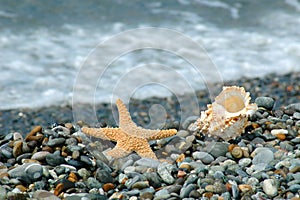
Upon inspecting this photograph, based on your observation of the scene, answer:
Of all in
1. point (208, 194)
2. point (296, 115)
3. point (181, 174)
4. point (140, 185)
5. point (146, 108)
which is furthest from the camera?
point (146, 108)

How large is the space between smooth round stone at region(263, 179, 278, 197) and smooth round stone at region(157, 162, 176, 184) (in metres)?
0.50

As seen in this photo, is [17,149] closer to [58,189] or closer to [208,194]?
[58,189]

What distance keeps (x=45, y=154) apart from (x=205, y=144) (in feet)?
3.26

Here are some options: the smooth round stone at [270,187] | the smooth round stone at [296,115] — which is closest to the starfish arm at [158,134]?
the smooth round stone at [270,187]

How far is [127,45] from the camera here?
A: 26.1 feet

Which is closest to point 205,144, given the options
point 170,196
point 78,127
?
point 170,196

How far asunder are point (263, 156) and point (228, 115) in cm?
37

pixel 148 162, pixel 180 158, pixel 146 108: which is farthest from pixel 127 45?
pixel 148 162

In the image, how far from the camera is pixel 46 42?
8.08 m

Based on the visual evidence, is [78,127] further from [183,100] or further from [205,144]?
[183,100]

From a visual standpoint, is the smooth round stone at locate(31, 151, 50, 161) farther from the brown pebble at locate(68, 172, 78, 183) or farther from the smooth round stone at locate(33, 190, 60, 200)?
the smooth round stone at locate(33, 190, 60, 200)

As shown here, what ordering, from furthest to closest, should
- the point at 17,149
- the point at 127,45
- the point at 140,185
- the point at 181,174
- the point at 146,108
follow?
the point at 127,45, the point at 146,108, the point at 17,149, the point at 181,174, the point at 140,185

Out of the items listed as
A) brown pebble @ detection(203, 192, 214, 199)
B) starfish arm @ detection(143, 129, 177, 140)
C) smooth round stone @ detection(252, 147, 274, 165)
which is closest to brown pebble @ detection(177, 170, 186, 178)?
brown pebble @ detection(203, 192, 214, 199)

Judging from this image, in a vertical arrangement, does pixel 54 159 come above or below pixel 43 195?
above
